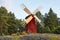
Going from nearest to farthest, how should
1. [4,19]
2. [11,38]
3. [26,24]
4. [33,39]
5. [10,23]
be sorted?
1. [33,39]
2. [11,38]
3. [26,24]
4. [4,19]
5. [10,23]

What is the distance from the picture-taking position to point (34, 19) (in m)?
38.1

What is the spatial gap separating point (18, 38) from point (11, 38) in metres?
1.05

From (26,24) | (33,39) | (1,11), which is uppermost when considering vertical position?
(1,11)

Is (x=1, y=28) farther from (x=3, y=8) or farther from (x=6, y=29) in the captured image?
(x=3, y=8)

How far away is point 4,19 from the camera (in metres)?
53.6

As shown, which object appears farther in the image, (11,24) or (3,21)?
(11,24)

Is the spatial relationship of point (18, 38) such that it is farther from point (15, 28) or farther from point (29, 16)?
point (15, 28)

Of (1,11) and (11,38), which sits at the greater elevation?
(1,11)

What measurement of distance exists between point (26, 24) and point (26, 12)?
2718mm

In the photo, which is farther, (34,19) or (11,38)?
(34,19)

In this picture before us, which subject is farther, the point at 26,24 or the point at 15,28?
the point at 15,28

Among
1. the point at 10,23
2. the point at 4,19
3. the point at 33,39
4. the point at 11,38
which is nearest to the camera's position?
the point at 33,39

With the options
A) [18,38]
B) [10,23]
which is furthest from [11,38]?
[10,23]

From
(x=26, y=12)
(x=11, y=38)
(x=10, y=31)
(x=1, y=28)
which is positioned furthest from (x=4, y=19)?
(x=11, y=38)
